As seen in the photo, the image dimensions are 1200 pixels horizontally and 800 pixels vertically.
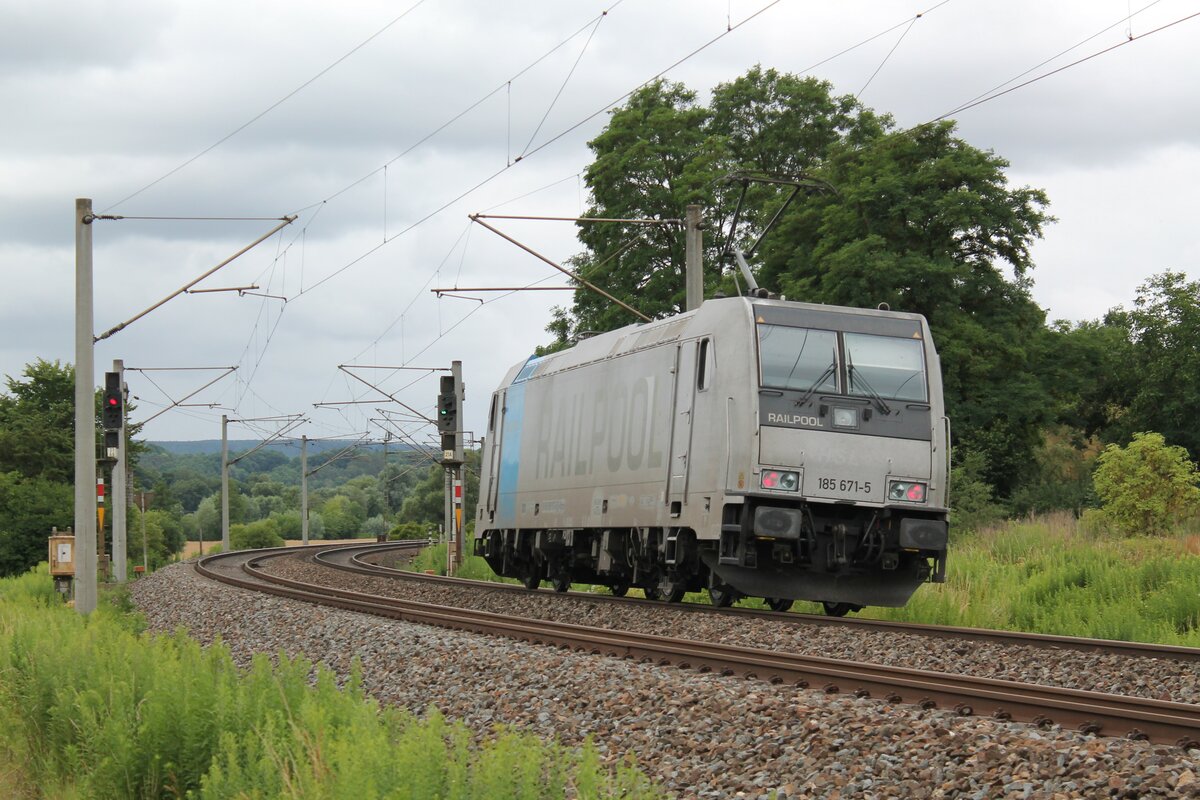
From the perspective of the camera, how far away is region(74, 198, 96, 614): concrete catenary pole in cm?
2019

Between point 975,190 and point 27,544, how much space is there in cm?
4020

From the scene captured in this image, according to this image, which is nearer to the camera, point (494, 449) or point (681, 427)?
point (681, 427)

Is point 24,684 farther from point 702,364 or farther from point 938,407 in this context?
point 938,407

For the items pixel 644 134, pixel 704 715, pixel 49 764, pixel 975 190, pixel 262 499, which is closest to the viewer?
pixel 704 715

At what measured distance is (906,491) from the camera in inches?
640

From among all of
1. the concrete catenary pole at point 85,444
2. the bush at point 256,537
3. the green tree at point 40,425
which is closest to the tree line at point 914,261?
the concrete catenary pole at point 85,444

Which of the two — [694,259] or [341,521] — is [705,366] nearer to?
[694,259]

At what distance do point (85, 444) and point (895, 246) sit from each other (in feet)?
76.0

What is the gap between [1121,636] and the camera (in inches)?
570

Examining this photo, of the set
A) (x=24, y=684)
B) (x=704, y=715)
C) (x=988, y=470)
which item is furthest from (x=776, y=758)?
(x=988, y=470)

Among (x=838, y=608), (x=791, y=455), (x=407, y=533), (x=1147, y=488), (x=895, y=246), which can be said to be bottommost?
(x=407, y=533)

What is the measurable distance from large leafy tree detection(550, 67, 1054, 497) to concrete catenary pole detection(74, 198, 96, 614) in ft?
58.7

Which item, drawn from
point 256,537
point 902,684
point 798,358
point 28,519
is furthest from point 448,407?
point 256,537

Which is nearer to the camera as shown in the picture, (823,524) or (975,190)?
(823,524)
